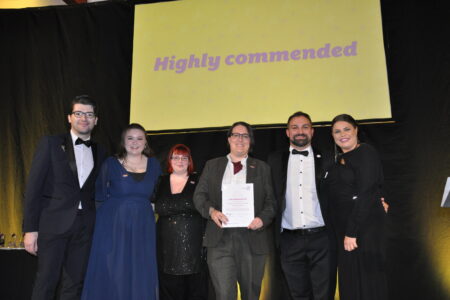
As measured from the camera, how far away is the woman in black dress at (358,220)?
274 centimetres

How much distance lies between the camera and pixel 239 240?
307 centimetres

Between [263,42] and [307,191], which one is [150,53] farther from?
[307,191]

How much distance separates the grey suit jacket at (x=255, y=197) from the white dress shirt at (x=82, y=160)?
88 centimetres

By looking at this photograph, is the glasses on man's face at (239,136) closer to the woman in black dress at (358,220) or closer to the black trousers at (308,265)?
the woman in black dress at (358,220)

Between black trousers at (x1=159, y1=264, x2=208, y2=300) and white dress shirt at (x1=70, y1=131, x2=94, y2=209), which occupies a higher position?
white dress shirt at (x1=70, y1=131, x2=94, y2=209)

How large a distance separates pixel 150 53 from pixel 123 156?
195 cm

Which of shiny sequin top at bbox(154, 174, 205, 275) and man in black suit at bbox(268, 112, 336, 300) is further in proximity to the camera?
shiny sequin top at bbox(154, 174, 205, 275)

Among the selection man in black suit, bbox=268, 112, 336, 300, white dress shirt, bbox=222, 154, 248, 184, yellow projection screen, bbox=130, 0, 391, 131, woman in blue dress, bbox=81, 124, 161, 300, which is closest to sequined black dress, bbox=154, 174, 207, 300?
woman in blue dress, bbox=81, 124, 161, 300

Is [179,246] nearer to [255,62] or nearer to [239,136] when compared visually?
[239,136]

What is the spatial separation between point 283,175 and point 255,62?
5.76 feet

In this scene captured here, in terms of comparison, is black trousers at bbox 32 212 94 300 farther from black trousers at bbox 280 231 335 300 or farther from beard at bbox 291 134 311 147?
beard at bbox 291 134 311 147

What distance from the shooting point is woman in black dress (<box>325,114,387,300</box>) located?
2.74 m

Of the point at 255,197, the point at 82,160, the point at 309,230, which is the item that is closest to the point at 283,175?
the point at 255,197

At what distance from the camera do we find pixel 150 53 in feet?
15.9
